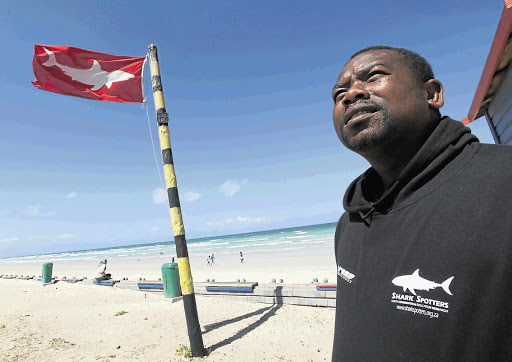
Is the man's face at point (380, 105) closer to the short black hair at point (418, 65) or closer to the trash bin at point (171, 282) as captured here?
the short black hair at point (418, 65)

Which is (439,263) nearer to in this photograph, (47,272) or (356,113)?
(356,113)

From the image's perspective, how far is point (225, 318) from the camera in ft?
23.2

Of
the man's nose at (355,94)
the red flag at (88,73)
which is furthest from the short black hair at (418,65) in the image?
the red flag at (88,73)

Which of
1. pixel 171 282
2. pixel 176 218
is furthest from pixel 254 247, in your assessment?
pixel 176 218

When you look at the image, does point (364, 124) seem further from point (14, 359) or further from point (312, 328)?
point (14, 359)

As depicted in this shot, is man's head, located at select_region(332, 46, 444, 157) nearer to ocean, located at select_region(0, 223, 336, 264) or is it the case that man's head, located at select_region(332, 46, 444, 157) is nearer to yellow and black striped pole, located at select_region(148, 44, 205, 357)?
yellow and black striped pole, located at select_region(148, 44, 205, 357)

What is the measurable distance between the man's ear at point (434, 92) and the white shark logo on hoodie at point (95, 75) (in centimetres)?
651

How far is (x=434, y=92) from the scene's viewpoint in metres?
1.37

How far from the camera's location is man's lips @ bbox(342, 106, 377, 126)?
1.34 m

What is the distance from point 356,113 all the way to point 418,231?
0.64m

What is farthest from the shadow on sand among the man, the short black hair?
the short black hair

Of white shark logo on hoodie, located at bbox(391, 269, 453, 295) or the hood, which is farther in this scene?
the hood

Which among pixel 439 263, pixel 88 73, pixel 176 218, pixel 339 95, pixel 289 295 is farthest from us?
pixel 289 295

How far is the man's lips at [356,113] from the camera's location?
4.39ft
